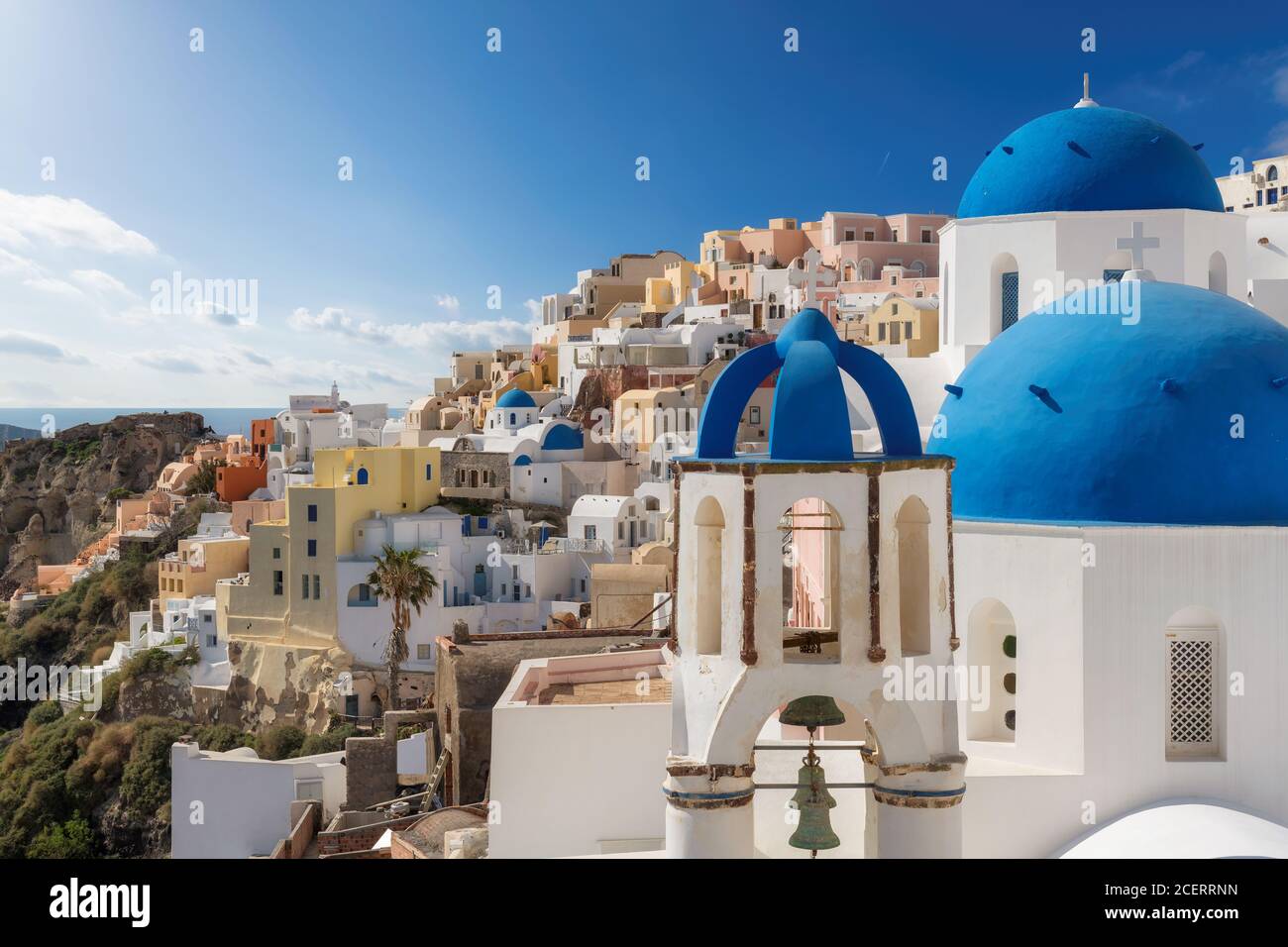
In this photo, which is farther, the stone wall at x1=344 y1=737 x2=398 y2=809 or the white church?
the stone wall at x1=344 y1=737 x2=398 y2=809

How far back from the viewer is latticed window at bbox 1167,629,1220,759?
8.55 metres

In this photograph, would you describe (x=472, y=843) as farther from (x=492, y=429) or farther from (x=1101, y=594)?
(x=492, y=429)

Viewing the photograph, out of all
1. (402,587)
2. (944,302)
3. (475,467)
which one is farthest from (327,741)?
(944,302)

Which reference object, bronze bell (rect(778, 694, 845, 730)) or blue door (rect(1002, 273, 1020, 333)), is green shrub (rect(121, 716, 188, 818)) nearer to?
blue door (rect(1002, 273, 1020, 333))

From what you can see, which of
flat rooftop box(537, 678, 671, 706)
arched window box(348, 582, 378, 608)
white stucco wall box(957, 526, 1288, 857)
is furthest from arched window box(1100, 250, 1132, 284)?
arched window box(348, 582, 378, 608)

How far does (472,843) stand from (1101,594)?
655cm

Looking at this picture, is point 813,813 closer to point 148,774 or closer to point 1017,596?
point 1017,596

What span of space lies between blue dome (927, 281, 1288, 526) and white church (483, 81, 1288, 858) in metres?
0.02

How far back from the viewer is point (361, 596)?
112 feet

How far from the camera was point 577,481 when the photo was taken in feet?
129

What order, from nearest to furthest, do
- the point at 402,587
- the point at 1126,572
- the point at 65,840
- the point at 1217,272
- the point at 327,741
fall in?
the point at 1126,572, the point at 1217,272, the point at 327,741, the point at 65,840, the point at 402,587

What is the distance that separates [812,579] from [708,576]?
226 inches

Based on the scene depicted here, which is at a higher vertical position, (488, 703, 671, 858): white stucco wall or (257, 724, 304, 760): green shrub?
(488, 703, 671, 858): white stucco wall
